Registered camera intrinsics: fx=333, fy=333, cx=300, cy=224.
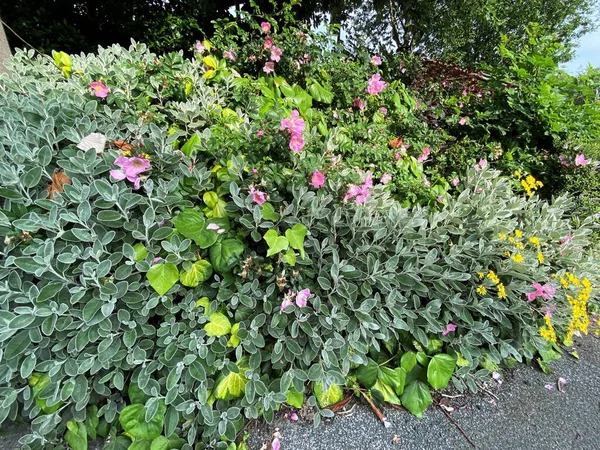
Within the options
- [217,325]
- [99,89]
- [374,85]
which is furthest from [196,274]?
[374,85]

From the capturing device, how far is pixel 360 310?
59.9 inches

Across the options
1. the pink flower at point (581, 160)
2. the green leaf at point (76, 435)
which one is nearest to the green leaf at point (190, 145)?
the green leaf at point (76, 435)

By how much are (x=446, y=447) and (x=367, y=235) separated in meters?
0.98

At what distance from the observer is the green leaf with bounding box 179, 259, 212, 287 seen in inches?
57.1

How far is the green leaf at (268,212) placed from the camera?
1.49 meters

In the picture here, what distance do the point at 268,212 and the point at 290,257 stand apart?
225 millimetres

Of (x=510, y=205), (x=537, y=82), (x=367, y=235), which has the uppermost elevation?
(x=537, y=82)

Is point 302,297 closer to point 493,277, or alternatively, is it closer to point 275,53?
point 493,277

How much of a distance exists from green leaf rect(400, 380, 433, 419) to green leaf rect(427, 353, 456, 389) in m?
0.05

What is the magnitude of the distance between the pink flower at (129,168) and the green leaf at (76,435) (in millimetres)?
1013

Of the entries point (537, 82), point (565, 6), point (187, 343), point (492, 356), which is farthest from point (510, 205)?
point (565, 6)

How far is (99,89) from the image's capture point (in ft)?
5.85

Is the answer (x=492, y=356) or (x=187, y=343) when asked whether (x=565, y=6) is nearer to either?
(x=492, y=356)

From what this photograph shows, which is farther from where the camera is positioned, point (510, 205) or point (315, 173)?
point (510, 205)
